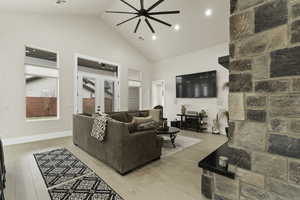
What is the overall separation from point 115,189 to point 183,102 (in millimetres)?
5202

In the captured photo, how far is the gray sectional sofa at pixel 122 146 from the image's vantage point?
2.36 meters

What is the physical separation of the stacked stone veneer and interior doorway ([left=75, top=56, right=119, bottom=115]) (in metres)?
5.34

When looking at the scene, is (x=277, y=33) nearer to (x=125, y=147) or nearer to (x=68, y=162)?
(x=125, y=147)

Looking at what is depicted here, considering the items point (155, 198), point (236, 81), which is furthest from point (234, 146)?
point (155, 198)

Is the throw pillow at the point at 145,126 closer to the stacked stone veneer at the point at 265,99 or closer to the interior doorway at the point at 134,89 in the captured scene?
the stacked stone veneer at the point at 265,99

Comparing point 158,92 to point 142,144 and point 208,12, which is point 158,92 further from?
point 142,144

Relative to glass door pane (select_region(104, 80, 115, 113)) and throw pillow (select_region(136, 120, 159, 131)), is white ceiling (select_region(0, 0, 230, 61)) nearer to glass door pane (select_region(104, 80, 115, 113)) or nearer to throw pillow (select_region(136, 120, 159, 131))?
glass door pane (select_region(104, 80, 115, 113))

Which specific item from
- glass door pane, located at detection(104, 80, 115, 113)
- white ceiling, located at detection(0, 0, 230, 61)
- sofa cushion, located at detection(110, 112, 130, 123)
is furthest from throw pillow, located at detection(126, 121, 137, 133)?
glass door pane, located at detection(104, 80, 115, 113)

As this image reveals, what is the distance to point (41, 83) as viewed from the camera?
4.75 metres

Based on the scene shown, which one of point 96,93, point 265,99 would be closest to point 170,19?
point 96,93

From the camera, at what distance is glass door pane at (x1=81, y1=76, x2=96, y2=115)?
5.80 meters

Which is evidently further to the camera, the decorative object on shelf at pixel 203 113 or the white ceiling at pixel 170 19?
the decorative object on shelf at pixel 203 113

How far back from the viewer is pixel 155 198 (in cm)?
186

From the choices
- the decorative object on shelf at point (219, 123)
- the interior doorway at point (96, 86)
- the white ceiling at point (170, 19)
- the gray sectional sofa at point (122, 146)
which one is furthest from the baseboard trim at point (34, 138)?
the decorative object on shelf at point (219, 123)
